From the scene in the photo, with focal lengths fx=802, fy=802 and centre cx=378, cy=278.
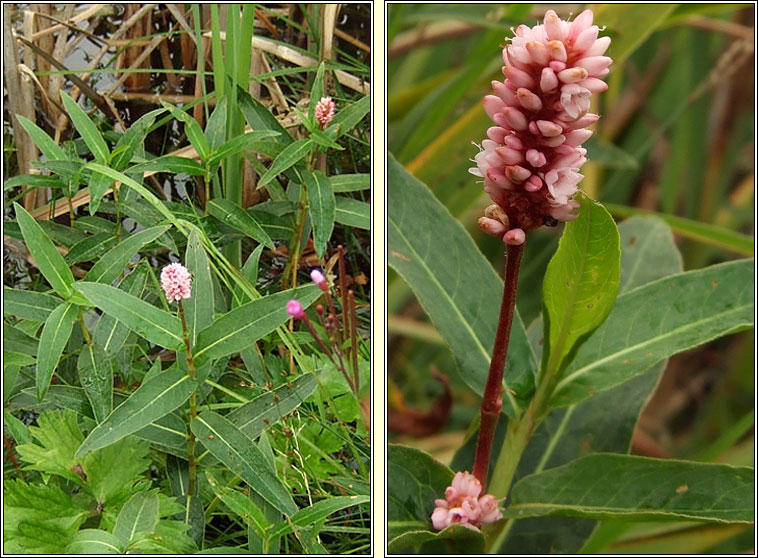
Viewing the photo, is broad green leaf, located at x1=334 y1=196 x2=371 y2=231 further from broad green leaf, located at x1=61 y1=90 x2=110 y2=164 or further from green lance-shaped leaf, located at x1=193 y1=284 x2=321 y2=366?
broad green leaf, located at x1=61 y1=90 x2=110 y2=164

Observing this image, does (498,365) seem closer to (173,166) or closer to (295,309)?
(295,309)

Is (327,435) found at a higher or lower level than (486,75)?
lower

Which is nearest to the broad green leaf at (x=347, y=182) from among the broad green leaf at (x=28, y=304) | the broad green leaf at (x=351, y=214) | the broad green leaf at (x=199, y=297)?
the broad green leaf at (x=351, y=214)

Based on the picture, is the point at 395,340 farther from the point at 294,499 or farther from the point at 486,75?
the point at 294,499

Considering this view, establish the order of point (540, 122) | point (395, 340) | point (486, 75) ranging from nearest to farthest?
point (540, 122)
point (486, 75)
point (395, 340)

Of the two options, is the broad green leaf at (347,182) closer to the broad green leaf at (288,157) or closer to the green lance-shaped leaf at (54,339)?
the broad green leaf at (288,157)

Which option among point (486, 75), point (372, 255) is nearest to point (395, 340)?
point (486, 75)

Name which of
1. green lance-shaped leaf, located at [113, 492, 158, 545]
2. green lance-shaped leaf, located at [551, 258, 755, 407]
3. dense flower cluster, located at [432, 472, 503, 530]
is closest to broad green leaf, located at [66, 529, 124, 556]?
green lance-shaped leaf, located at [113, 492, 158, 545]
